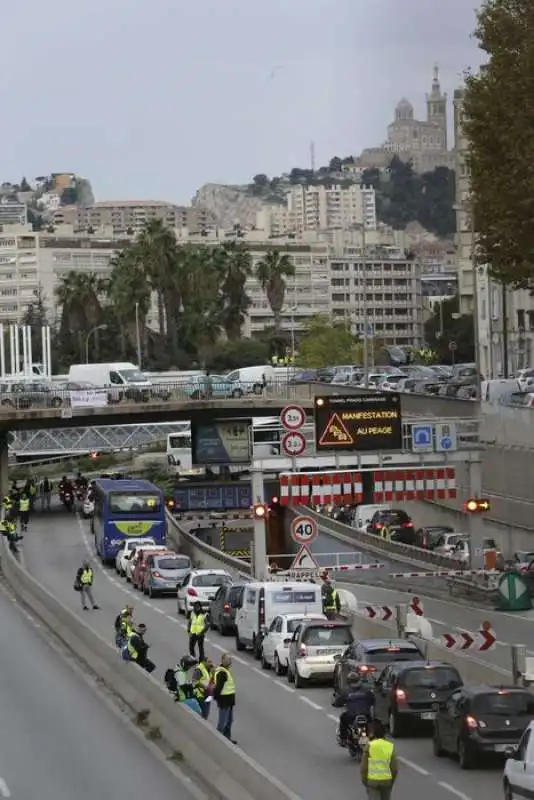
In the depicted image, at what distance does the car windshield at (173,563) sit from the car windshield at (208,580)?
6.66 metres

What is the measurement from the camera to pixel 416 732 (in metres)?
29.0

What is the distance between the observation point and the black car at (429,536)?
2746 inches

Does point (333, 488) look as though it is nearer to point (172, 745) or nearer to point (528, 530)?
point (528, 530)

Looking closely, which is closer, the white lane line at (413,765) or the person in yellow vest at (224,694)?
the white lane line at (413,765)

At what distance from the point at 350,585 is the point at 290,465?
16.9ft

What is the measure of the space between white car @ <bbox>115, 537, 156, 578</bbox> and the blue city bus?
42.9 inches

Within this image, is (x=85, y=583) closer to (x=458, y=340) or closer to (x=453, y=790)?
(x=453, y=790)

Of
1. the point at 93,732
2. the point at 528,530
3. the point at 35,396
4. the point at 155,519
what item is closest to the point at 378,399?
the point at 528,530

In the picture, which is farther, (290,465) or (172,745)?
(290,465)

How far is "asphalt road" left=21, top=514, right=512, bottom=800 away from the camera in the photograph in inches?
960

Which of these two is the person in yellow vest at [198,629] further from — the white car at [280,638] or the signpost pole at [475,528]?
the signpost pole at [475,528]

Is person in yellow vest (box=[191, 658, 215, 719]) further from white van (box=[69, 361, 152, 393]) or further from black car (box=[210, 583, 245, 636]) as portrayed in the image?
white van (box=[69, 361, 152, 393])

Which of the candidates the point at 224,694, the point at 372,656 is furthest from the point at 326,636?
the point at 224,694

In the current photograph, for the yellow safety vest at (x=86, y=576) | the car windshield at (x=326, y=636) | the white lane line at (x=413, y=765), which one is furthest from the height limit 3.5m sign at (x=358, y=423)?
the white lane line at (x=413, y=765)
